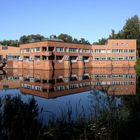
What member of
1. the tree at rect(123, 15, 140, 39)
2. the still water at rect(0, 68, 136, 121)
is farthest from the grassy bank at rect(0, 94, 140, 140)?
the tree at rect(123, 15, 140, 39)

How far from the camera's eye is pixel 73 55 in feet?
268

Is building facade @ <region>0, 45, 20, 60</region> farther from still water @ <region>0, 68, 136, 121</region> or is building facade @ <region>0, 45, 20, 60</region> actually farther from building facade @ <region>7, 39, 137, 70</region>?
still water @ <region>0, 68, 136, 121</region>

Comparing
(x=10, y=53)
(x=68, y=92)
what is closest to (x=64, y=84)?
(x=68, y=92)

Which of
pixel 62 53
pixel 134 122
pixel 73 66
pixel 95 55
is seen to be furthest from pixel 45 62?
pixel 134 122

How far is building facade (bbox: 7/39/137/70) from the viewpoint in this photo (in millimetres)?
74188

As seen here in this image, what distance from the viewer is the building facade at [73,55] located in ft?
243

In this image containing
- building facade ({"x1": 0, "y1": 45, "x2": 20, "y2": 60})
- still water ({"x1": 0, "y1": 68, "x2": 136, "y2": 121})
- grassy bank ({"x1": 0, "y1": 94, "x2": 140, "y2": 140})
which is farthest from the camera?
building facade ({"x1": 0, "y1": 45, "x2": 20, "y2": 60})

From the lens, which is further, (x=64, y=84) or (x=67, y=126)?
(x=64, y=84)

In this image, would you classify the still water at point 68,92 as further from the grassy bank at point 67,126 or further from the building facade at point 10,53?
the building facade at point 10,53

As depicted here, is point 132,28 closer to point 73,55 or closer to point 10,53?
point 73,55

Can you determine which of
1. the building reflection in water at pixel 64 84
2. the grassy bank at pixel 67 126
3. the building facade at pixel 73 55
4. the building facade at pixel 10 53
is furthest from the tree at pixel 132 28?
the grassy bank at pixel 67 126

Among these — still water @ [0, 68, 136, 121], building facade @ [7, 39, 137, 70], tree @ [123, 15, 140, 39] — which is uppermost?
tree @ [123, 15, 140, 39]

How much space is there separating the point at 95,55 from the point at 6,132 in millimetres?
78950

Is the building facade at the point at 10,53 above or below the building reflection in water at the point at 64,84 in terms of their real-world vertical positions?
above
